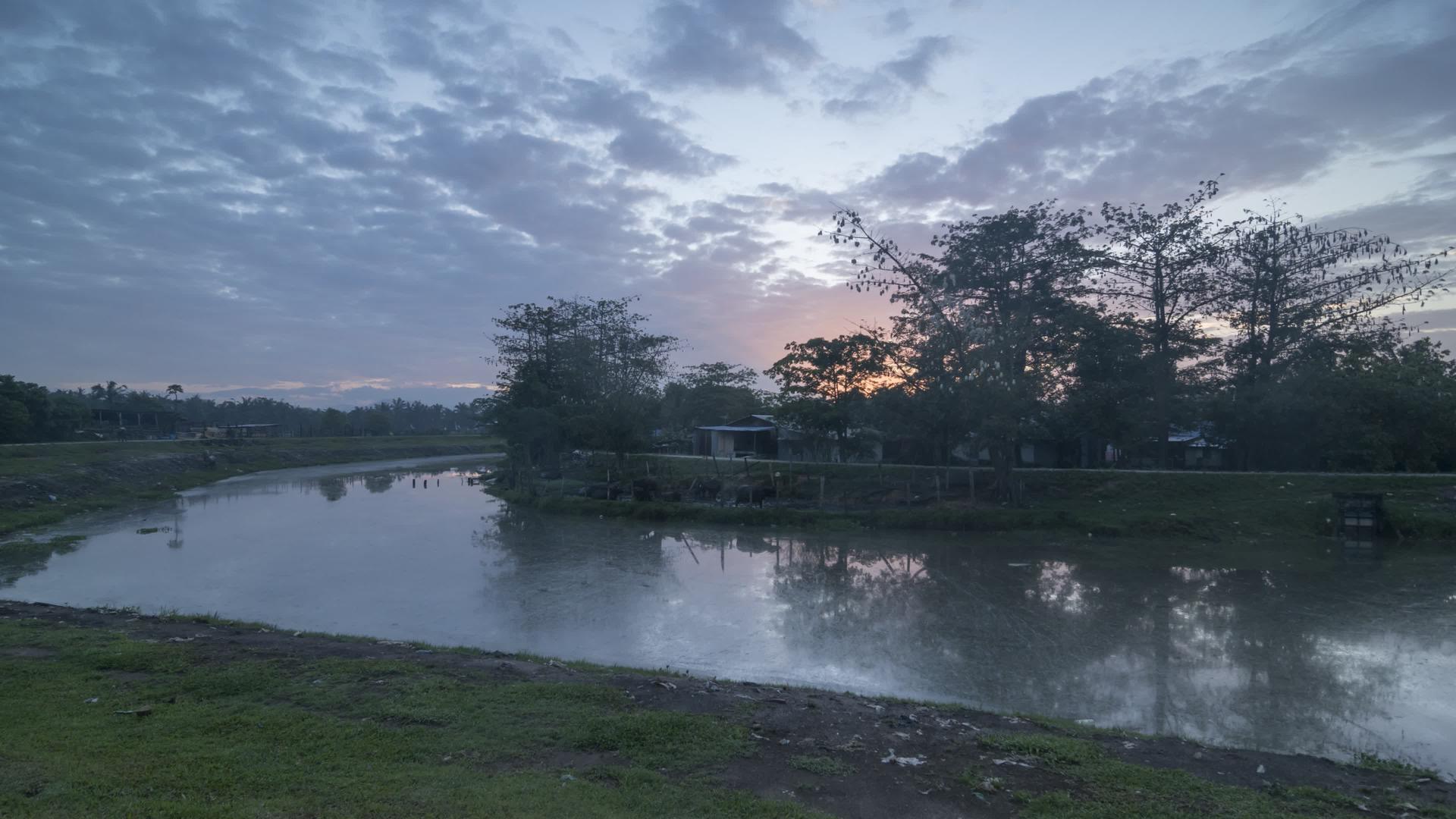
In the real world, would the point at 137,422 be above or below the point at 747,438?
above

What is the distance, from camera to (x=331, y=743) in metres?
6.02

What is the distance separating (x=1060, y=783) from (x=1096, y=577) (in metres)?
12.8

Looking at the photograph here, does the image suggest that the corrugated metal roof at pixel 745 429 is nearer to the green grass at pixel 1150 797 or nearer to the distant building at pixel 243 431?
the green grass at pixel 1150 797

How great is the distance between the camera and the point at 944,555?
804 inches

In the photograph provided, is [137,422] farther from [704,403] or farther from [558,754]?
[558,754]

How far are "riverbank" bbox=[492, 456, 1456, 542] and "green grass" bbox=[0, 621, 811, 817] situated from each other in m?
19.6

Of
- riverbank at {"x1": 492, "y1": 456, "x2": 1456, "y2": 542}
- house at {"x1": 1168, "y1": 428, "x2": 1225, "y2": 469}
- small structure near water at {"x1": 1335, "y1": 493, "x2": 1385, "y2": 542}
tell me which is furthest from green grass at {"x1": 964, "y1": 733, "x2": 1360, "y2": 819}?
house at {"x1": 1168, "y1": 428, "x2": 1225, "y2": 469}

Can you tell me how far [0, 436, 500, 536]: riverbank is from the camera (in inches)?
1063

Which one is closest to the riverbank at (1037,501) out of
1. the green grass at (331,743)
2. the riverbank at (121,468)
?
the riverbank at (121,468)

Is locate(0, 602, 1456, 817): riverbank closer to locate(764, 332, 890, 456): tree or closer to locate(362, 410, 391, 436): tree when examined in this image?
locate(764, 332, 890, 456): tree

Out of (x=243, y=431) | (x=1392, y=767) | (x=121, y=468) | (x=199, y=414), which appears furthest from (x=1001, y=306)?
(x=199, y=414)

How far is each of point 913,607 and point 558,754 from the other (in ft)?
31.6

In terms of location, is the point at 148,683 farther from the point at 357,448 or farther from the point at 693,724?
the point at 357,448

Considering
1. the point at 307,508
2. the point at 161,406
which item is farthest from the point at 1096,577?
the point at 161,406
